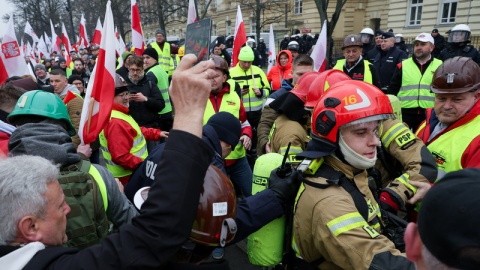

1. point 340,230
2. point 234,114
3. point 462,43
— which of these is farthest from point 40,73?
point 462,43

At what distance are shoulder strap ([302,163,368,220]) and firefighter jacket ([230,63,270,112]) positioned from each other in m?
4.69

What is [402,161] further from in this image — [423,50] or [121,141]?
[423,50]

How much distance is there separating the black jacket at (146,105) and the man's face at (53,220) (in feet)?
12.8

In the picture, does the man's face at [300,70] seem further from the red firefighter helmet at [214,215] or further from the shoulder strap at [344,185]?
the red firefighter helmet at [214,215]

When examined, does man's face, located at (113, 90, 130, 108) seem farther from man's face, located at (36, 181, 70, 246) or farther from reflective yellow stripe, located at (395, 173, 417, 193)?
reflective yellow stripe, located at (395, 173, 417, 193)

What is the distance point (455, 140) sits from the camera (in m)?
2.58

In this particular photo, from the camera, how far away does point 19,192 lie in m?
1.31

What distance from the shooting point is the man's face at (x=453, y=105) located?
2602 mm

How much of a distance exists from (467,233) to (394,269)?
0.75 metres

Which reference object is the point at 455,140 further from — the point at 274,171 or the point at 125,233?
the point at 125,233

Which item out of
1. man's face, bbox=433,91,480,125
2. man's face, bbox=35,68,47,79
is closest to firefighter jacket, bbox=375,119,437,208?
man's face, bbox=433,91,480,125

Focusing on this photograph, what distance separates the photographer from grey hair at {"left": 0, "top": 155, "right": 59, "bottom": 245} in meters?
1.29

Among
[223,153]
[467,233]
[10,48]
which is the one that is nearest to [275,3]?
[10,48]

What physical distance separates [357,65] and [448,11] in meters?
22.0
